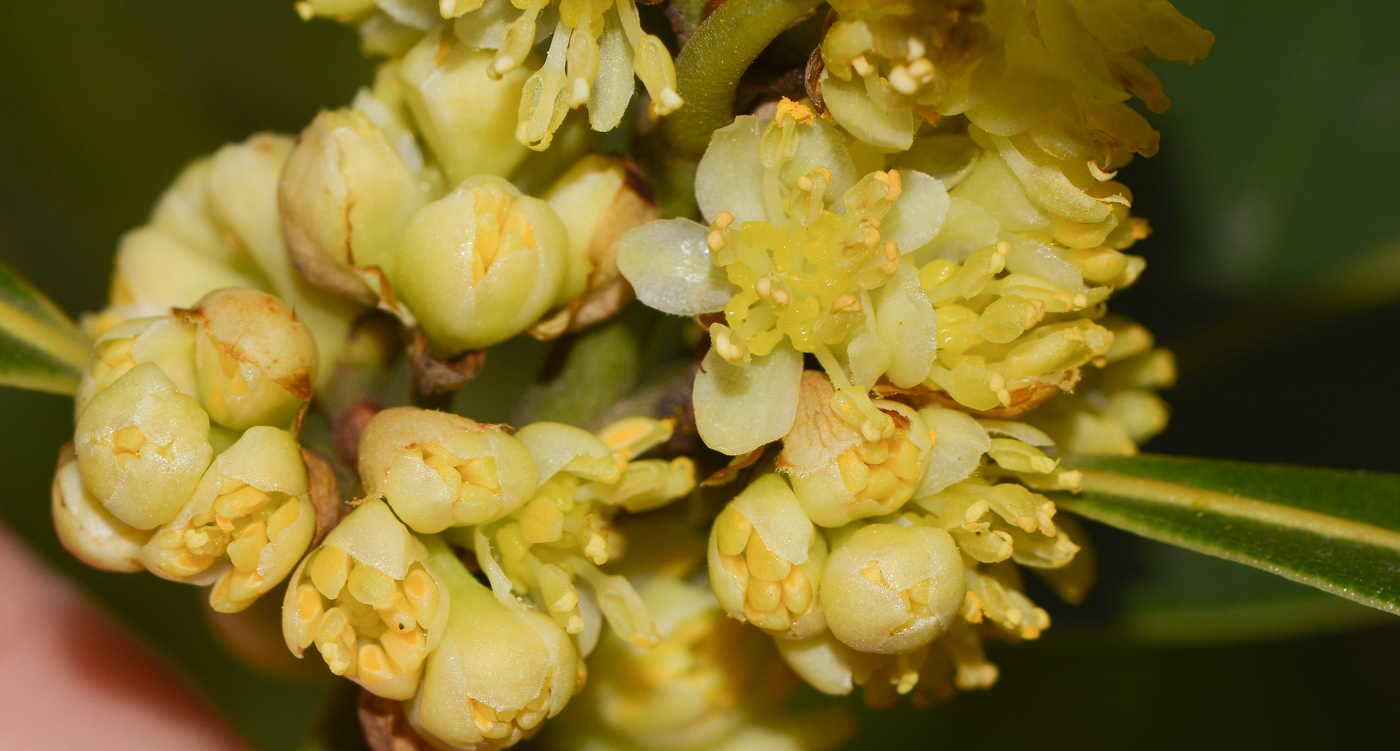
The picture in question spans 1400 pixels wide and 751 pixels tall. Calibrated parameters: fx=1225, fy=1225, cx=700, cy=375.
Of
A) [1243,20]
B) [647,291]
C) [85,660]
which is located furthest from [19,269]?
[1243,20]

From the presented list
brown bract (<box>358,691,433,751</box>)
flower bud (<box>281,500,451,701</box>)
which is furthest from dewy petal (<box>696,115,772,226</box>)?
brown bract (<box>358,691,433,751</box>)

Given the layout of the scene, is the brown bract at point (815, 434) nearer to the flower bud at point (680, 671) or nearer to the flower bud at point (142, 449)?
the flower bud at point (680, 671)

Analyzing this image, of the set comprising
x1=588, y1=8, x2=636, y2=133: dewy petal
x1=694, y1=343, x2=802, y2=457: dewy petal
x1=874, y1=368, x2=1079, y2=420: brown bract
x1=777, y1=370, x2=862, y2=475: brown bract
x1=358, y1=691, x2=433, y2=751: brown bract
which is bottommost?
x1=358, y1=691, x2=433, y2=751: brown bract

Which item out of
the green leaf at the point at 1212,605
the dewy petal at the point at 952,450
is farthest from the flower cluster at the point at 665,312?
the green leaf at the point at 1212,605

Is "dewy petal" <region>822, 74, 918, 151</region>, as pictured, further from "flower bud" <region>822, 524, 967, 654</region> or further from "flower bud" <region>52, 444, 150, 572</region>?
"flower bud" <region>52, 444, 150, 572</region>

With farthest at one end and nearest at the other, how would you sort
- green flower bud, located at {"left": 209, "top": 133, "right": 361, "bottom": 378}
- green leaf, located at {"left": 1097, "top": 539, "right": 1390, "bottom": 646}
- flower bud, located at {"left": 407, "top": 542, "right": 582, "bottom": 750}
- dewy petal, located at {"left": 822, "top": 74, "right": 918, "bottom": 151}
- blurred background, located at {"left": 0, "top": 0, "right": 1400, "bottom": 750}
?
blurred background, located at {"left": 0, "top": 0, "right": 1400, "bottom": 750}, green leaf, located at {"left": 1097, "top": 539, "right": 1390, "bottom": 646}, green flower bud, located at {"left": 209, "top": 133, "right": 361, "bottom": 378}, flower bud, located at {"left": 407, "top": 542, "right": 582, "bottom": 750}, dewy petal, located at {"left": 822, "top": 74, "right": 918, "bottom": 151}

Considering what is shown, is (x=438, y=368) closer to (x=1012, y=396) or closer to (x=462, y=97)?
(x=462, y=97)

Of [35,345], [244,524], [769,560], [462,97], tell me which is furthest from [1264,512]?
[35,345]

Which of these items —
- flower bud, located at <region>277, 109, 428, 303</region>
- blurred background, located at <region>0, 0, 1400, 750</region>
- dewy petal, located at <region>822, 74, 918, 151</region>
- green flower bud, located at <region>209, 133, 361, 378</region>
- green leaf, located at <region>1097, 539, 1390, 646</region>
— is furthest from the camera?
blurred background, located at <region>0, 0, 1400, 750</region>
